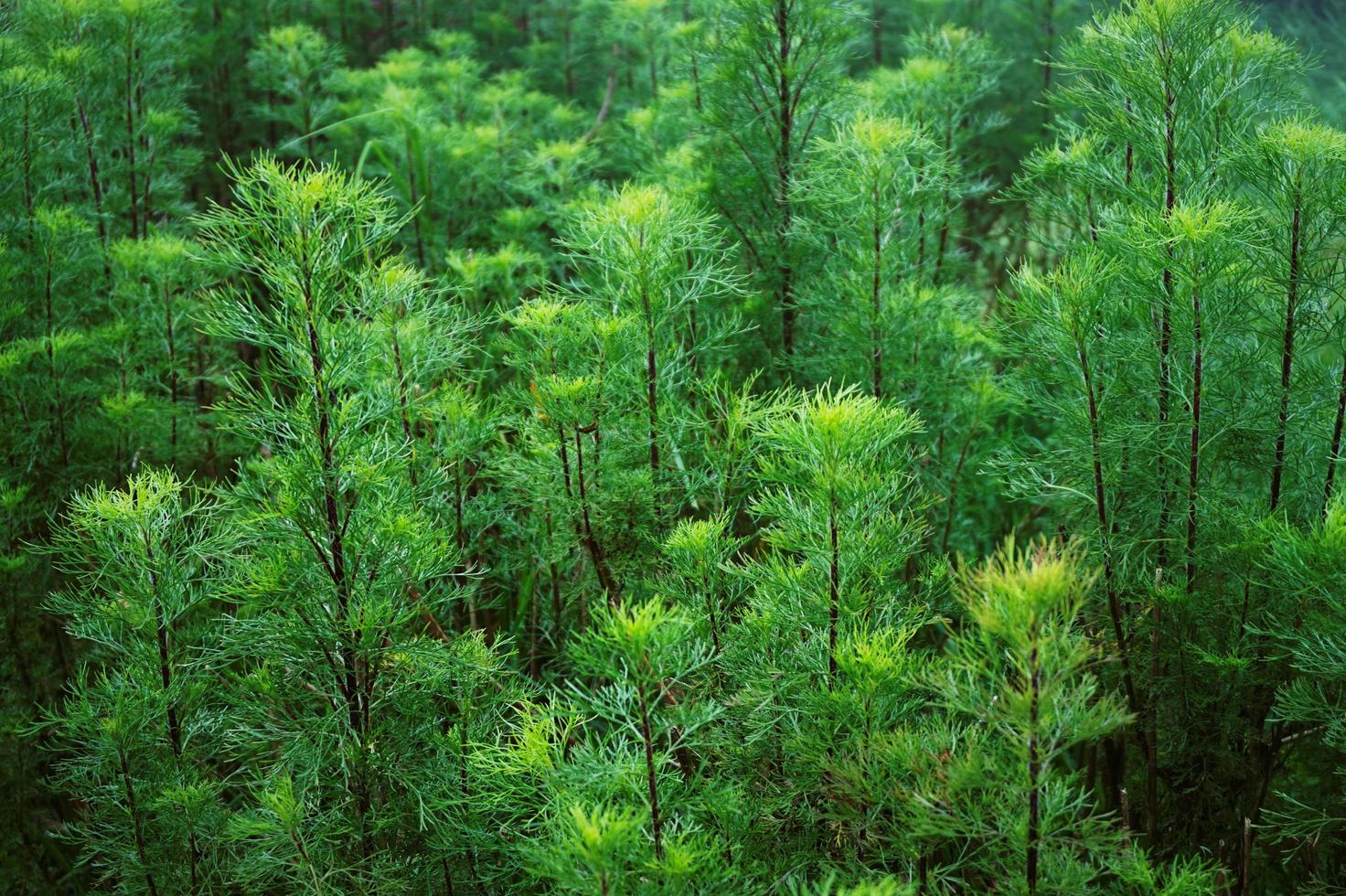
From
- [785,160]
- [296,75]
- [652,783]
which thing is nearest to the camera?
[652,783]

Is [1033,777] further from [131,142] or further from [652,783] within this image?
[131,142]

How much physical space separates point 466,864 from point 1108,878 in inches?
37.4

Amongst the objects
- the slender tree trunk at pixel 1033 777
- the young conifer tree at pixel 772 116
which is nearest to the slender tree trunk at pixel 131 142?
the young conifer tree at pixel 772 116

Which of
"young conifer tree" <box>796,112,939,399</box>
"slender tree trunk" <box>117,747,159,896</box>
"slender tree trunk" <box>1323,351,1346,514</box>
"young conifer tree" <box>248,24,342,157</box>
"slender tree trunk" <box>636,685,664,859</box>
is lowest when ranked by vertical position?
"slender tree trunk" <box>117,747,159,896</box>

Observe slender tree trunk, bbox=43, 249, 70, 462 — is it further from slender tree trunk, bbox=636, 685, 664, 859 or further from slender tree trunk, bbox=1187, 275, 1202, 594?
slender tree trunk, bbox=1187, 275, 1202, 594

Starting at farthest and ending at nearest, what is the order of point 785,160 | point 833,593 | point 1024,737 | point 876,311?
point 785,160, point 876,311, point 833,593, point 1024,737

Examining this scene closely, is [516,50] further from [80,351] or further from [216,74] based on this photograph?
[80,351]

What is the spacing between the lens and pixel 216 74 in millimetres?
3514

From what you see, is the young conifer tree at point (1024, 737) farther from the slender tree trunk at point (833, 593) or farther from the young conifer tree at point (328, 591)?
the young conifer tree at point (328, 591)

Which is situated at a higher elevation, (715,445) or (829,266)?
(829,266)

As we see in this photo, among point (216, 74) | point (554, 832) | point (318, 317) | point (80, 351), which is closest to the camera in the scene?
point (554, 832)

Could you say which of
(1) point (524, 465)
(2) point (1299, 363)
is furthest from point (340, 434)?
(2) point (1299, 363)

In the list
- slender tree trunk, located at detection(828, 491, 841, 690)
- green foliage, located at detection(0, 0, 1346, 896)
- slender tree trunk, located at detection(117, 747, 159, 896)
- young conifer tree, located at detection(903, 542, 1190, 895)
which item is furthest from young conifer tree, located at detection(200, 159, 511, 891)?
young conifer tree, located at detection(903, 542, 1190, 895)

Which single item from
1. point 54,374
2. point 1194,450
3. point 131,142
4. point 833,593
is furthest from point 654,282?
point 131,142
